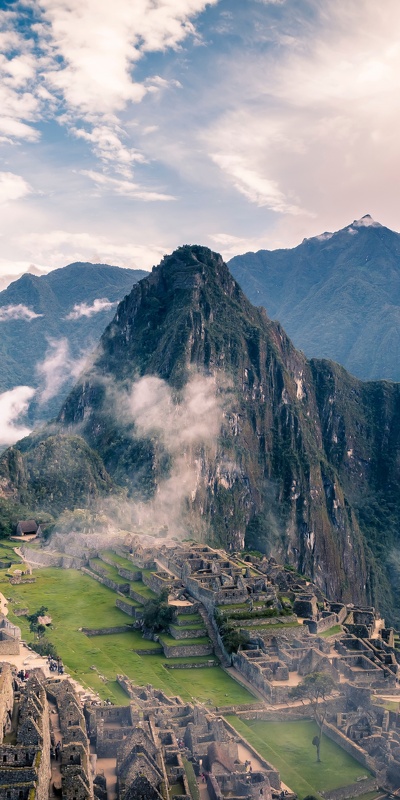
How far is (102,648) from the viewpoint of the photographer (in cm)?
5391

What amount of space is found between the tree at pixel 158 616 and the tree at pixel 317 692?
12.1 metres

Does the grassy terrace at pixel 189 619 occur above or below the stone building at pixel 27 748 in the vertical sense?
below

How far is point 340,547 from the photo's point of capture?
192500 millimetres

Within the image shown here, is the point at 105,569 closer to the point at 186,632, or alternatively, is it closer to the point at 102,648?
the point at 186,632

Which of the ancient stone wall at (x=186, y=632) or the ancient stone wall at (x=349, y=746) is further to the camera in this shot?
the ancient stone wall at (x=186, y=632)

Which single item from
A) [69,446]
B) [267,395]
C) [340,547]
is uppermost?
[267,395]

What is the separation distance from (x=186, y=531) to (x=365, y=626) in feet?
213

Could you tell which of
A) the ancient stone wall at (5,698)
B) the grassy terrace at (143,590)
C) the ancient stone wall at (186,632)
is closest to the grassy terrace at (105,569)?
the grassy terrace at (143,590)

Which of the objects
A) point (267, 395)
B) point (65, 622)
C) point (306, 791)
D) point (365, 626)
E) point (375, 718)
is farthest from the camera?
point (267, 395)

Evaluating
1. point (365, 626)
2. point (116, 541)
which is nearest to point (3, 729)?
point (365, 626)

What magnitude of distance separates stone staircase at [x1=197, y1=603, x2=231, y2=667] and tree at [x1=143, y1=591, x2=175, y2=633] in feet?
7.99

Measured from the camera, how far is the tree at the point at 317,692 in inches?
1794

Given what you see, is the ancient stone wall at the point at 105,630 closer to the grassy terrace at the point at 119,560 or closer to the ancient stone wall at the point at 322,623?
the grassy terrace at the point at 119,560

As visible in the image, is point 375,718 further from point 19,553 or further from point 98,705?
point 19,553
